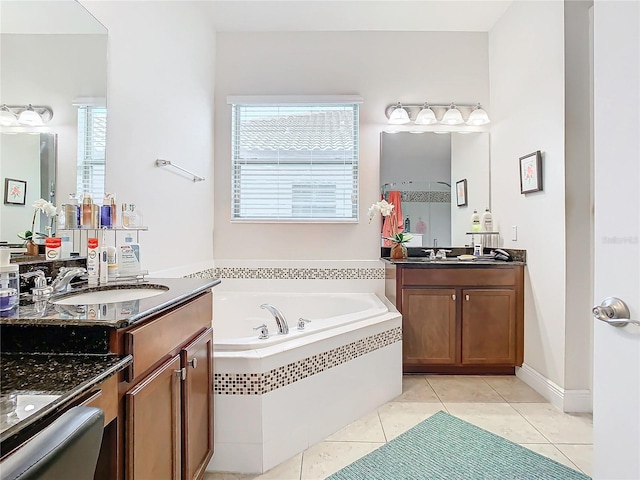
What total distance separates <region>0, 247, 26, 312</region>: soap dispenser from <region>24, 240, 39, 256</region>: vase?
9.8 inches

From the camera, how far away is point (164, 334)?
109 cm

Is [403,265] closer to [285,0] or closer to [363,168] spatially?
[363,168]

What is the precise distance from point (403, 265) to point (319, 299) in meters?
0.78

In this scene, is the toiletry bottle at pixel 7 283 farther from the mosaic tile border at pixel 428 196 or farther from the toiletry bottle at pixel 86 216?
the mosaic tile border at pixel 428 196

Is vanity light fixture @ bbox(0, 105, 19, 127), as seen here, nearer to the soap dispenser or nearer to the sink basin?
the soap dispenser

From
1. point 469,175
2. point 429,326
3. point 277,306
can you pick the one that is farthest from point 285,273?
point 469,175

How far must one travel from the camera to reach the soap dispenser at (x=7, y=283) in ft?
3.16

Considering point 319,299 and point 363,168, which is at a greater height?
point 363,168

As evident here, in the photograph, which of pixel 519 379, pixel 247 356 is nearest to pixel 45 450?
pixel 247 356

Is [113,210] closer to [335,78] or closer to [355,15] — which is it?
[335,78]

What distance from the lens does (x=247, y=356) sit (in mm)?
1612

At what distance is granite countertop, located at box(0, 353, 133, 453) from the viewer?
0.53 meters

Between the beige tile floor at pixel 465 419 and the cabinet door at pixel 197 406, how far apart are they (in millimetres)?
290

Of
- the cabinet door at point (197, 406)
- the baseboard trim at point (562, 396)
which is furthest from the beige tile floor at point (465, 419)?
the cabinet door at point (197, 406)
